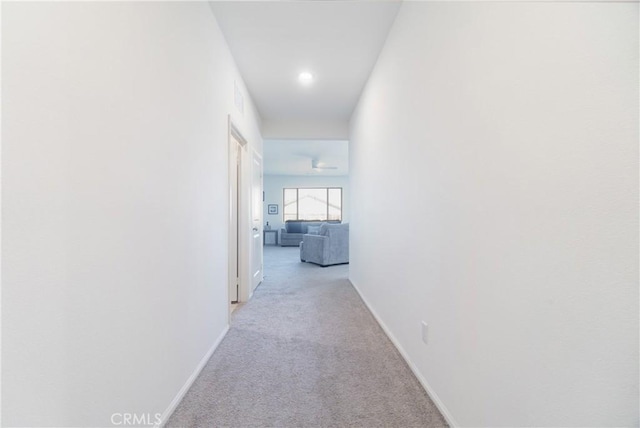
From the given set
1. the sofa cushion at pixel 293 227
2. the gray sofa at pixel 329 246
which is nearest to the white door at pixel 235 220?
the gray sofa at pixel 329 246

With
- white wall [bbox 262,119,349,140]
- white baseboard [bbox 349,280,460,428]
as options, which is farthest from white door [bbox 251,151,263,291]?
white baseboard [bbox 349,280,460,428]

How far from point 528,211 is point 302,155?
7.08 metres

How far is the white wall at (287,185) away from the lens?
11.2 metres

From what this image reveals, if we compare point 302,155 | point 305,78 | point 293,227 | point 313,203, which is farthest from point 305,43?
point 313,203

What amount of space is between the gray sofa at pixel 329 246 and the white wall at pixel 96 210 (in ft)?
14.8

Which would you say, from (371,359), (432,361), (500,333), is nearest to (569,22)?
(500,333)

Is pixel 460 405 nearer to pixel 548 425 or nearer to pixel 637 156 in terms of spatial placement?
pixel 548 425

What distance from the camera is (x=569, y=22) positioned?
83 centimetres

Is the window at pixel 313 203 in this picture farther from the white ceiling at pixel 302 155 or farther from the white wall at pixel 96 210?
the white wall at pixel 96 210

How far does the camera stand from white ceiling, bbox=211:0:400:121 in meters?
2.24

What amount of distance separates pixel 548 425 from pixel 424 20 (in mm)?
2025

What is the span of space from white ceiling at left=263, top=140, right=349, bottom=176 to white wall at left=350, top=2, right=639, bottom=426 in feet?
15.6

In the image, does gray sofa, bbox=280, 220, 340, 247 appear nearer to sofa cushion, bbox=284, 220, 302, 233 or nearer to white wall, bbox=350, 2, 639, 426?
sofa cushion, bbox=284, 220, 302, 233

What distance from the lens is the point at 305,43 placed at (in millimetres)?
2684
